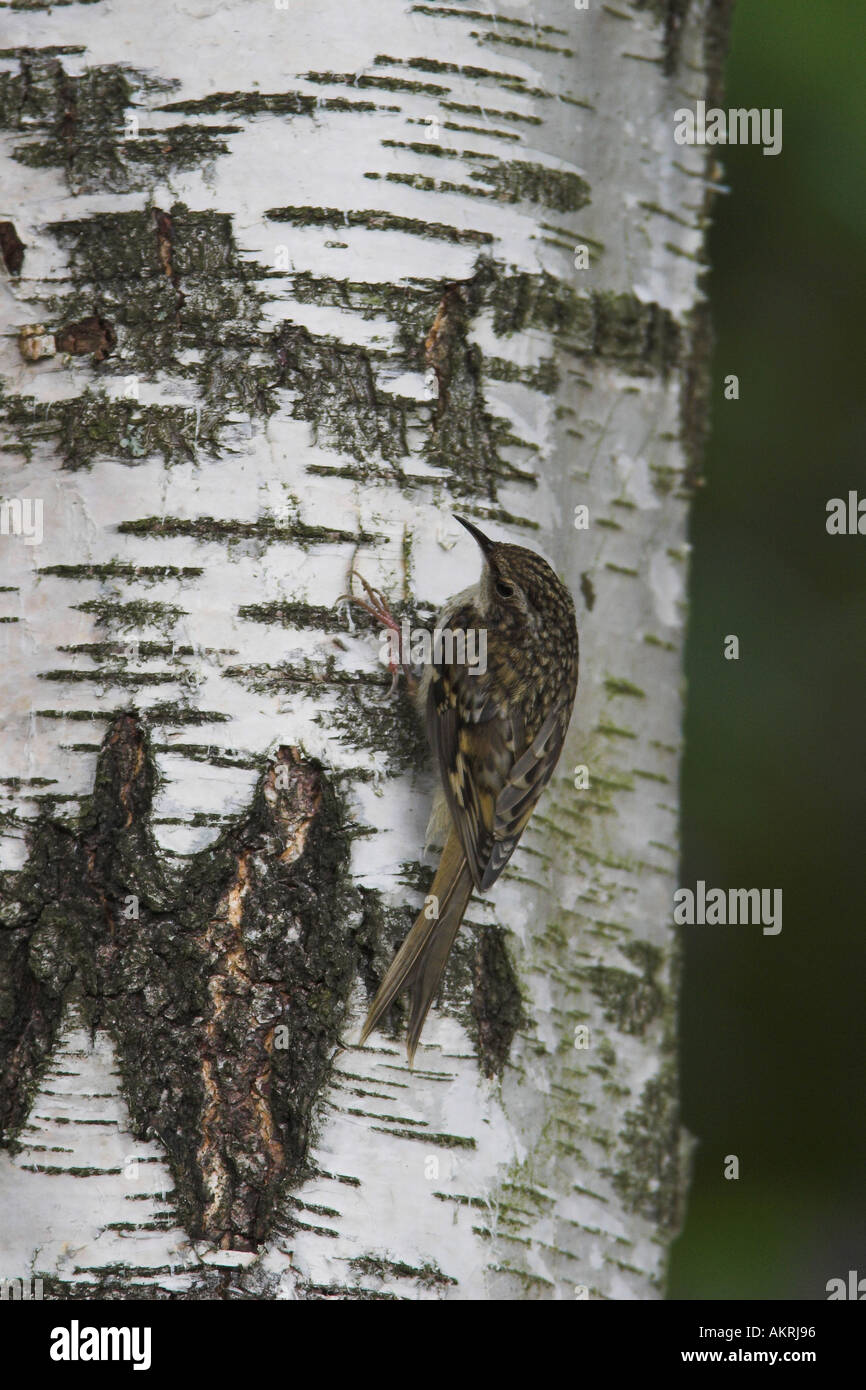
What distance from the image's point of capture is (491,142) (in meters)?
2.42

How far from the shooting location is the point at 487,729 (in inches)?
115

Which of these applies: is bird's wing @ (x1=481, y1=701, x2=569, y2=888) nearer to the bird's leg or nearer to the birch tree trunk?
the birch tree trunk

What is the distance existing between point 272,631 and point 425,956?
55cm

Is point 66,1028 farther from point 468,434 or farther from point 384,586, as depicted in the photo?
point 468,434

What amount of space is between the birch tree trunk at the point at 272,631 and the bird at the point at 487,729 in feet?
0.15

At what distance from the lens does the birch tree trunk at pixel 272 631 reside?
2.09 metres

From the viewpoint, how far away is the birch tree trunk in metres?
2.09

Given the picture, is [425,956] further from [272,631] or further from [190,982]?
[272,631]
